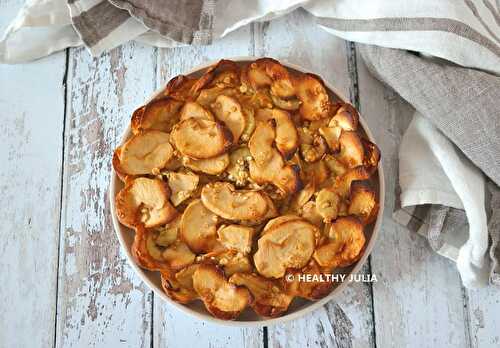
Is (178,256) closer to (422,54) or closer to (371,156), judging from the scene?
(371,156)

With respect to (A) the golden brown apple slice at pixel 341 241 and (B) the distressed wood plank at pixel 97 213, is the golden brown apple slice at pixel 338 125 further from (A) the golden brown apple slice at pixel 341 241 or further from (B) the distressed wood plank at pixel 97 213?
(B) the distressed wood plank at pixel 97 213

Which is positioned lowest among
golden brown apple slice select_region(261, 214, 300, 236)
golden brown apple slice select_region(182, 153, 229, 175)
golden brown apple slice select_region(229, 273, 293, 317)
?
golden brown apple slice select_region(229, 273, 293, 317)

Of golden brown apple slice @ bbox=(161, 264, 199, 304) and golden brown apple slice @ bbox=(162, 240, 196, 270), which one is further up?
golden brown apple slice @ bbox=(162, 240, 196, 270)

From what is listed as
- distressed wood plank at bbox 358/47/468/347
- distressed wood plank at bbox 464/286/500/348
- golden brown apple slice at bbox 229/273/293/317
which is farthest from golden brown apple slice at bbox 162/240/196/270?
distressed wood plank at bbox 464/286/500/348

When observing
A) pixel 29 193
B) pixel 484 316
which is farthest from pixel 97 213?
pixel 484 316

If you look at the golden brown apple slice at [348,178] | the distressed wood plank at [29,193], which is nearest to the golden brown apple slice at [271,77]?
the golden brown apple slice at [348,178]

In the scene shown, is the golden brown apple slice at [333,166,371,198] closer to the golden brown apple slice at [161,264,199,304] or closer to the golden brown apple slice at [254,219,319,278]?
the golden brown apple slice at [254,219,319,278]
